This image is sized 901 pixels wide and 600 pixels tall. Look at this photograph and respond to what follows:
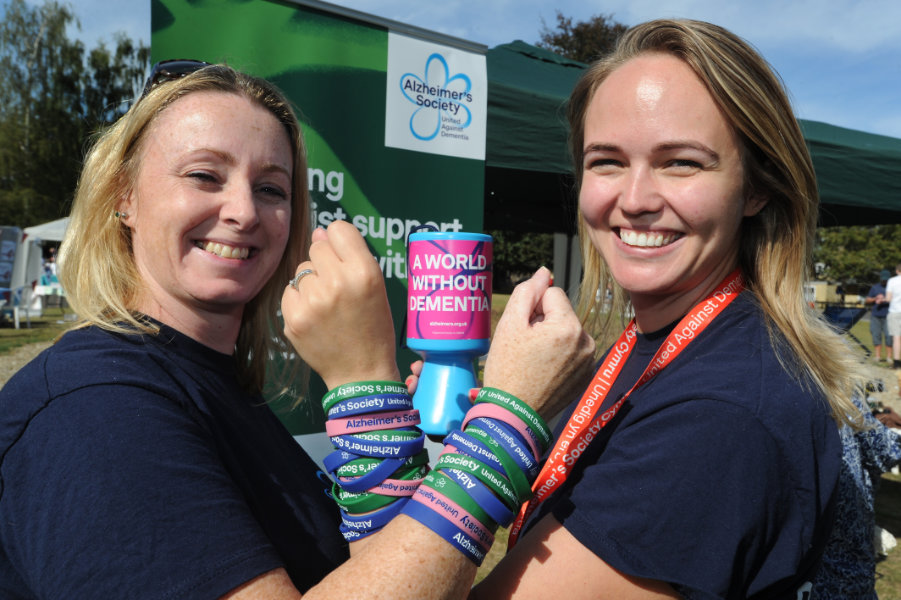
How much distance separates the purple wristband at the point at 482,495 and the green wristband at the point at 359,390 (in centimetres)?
18

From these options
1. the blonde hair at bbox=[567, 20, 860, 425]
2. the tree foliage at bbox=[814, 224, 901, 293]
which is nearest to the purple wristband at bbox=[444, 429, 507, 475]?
the blonde hair at bbox=[567, 20, 860, 425]

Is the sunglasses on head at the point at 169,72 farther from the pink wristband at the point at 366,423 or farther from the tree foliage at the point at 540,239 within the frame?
the tree foliage at the point at 540,239

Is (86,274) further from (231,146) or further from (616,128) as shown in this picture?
(616,128)

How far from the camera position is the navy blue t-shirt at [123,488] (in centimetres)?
87

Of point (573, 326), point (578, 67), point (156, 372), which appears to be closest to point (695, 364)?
point (573, 326)

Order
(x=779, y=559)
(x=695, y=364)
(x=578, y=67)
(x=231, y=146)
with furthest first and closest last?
(x=578, y=67), (x=231, y=146), (x=695, y=364), (x=779, y=559)

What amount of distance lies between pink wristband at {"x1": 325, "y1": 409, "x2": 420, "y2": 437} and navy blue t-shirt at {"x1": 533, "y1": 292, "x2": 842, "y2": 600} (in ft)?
→ 1.10

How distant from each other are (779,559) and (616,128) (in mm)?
933

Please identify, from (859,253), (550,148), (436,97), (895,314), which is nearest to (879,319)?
(895,314)

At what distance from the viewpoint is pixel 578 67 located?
5.33 meters

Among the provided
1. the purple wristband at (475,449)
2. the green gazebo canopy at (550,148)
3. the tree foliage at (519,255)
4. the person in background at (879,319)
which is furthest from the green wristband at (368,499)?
the tree foliage at (519,255)

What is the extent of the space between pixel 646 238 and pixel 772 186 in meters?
0.32

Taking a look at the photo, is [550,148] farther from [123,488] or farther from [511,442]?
[123,488]

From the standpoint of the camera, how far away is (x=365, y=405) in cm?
108
